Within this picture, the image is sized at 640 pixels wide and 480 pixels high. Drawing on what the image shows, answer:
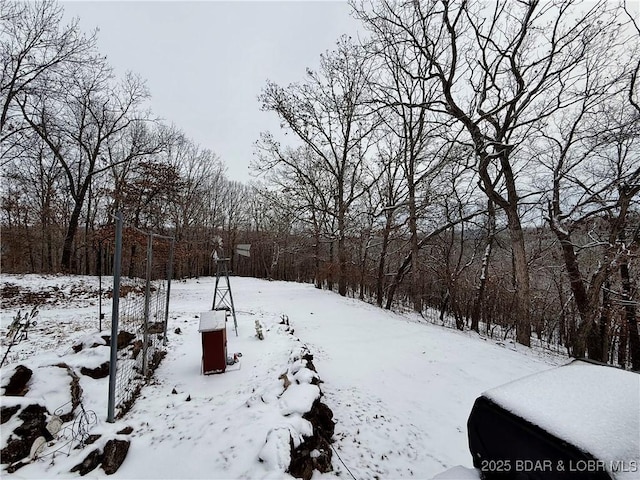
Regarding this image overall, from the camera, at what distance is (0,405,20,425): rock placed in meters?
2.27

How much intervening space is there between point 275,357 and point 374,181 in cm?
1136

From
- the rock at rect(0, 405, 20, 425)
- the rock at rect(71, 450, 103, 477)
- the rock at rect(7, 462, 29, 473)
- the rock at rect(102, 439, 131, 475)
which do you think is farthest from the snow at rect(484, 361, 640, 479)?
the rock at rect(0, 405, 20, 425)

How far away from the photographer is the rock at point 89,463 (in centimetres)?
211

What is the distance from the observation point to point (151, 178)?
42.2 ft

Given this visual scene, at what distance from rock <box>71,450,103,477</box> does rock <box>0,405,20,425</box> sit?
0.85 meters

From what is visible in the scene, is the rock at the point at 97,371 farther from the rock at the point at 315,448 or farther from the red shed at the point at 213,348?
the rock at the point at 315,448

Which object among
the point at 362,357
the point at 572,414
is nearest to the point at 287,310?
the point at 362,357

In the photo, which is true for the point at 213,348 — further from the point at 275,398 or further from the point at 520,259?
the point at 520,259

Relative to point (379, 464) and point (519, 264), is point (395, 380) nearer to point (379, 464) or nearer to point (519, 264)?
point (379, 464)

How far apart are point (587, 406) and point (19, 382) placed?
477 cm

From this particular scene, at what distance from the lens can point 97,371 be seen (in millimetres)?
3375

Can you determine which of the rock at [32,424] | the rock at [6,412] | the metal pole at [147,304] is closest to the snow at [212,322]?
the metal pole at [147,304]

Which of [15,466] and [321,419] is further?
[321,419]

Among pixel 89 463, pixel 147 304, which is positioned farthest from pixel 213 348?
pixel 89 463
